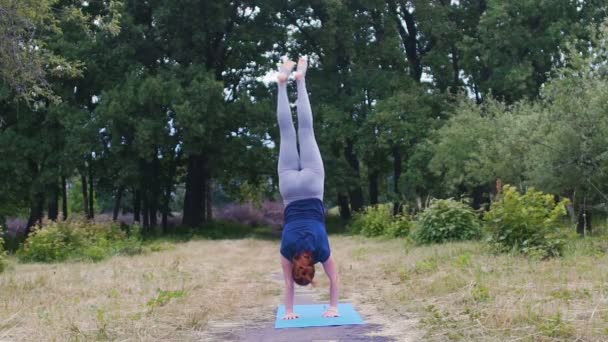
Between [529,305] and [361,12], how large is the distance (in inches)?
1060

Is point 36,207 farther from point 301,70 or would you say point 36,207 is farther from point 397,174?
point 301,70

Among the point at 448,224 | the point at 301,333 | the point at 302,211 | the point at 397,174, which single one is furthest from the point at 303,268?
the point at 397,174

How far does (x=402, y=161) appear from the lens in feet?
101

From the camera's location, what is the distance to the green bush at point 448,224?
15.0m

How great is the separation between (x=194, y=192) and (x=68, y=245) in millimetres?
14424

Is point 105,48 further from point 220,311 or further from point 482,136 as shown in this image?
point 220,311

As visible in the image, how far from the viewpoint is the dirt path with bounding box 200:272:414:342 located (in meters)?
5.68

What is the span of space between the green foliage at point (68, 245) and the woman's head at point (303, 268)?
9792mm

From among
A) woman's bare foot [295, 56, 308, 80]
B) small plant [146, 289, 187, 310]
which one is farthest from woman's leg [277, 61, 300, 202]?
small plant [146, 289, 187, 310]

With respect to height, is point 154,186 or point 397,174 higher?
point 397,174

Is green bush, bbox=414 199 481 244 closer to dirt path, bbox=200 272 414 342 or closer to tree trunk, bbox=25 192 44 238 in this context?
dirt path, bbox=200 272 414 342

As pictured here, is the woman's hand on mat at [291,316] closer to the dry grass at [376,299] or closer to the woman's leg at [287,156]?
the dry grass at [376,299]

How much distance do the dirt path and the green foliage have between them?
9631 millimetres

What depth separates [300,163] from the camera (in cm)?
700
